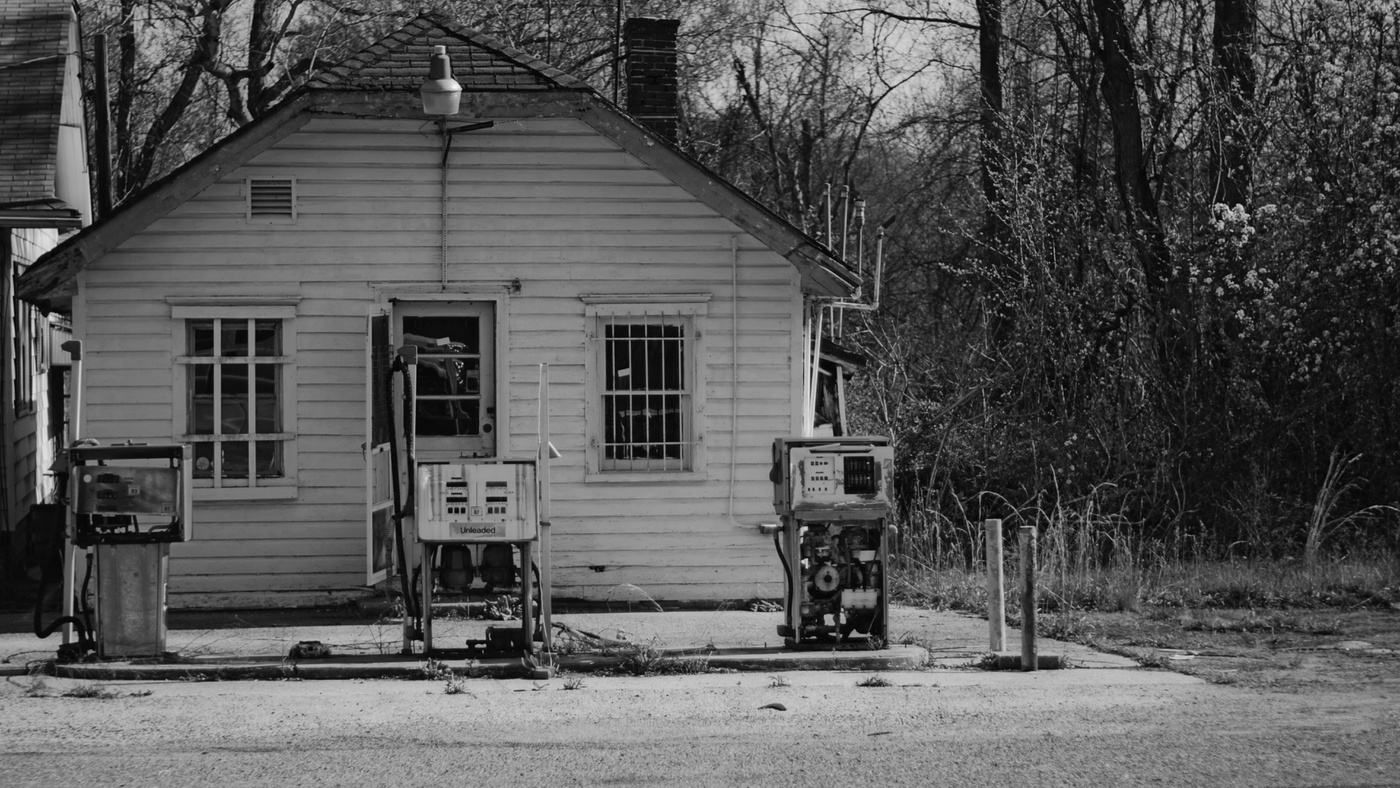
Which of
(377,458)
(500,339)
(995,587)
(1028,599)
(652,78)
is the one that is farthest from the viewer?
(652,78)

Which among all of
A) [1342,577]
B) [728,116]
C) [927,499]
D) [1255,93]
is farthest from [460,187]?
[728,116]

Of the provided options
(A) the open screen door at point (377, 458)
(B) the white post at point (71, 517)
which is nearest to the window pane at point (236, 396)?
(A) the open screen door at point (377, 458)

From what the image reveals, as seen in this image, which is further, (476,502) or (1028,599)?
(476,502)

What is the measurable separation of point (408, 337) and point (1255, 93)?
11.6 meters

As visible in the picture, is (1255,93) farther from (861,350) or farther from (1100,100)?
(861,350)

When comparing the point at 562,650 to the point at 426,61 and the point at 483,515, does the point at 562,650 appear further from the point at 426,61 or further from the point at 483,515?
the point at 426,61

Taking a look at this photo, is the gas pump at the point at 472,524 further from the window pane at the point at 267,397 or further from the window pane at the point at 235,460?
the window pane at the point at 235,460

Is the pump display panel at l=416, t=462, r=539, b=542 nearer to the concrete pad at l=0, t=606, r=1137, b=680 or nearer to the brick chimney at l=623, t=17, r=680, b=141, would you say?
the concrete pad at l=0, t=606, r=1137, b=680

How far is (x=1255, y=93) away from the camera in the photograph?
18250mm

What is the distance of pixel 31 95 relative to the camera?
15.9 m

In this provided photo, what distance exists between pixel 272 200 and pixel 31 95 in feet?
17.8

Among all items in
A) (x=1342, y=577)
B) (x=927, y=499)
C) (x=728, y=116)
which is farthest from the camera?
(x=728, y=116)

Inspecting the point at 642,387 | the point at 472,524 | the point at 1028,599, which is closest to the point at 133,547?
the point at 472,524

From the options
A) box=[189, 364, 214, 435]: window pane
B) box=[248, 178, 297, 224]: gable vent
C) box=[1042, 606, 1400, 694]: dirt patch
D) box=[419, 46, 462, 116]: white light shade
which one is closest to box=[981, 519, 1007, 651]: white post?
box=[1042, 606, 1400, 694]: dirt patch
